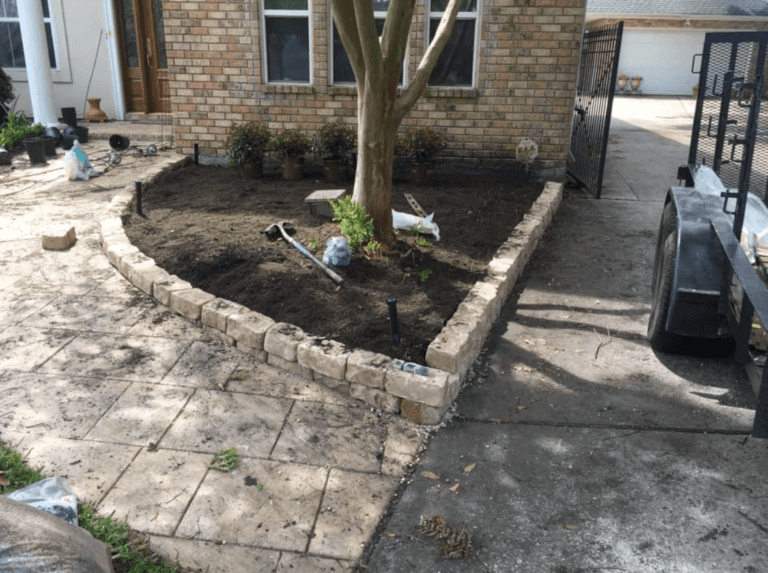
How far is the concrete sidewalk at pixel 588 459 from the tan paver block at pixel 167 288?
238 centimetres

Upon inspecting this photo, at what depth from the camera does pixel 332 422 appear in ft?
12.9

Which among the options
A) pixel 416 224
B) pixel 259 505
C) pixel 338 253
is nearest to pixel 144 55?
pixel 416 224

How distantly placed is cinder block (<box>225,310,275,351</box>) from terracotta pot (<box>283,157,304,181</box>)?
184 inches

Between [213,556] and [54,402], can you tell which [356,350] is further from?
[54,402]

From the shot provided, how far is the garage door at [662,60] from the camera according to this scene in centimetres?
2956

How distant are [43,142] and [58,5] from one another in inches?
173

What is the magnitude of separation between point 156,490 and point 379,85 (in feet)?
11.9

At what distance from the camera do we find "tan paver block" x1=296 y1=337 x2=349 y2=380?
164 inches

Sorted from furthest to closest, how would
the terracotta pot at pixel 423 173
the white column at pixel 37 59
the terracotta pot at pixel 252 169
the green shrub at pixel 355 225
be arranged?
the white column at pixel 37 59, the terracotta pot at pixel 252 169, the terracotta pot at pixel 423 173, the green shrub at pixel 355 225

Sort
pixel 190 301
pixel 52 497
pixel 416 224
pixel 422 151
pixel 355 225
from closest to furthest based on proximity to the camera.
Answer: pixel 52 497 → pixel 190 301 → pixel 355 225 → pixel 416 224 → pixel 422 151

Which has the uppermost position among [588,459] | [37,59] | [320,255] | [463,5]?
[463,5]

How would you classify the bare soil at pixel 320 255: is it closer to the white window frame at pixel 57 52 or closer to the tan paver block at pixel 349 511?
the tan paver block at pixel 349 511

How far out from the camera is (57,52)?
1351 cm

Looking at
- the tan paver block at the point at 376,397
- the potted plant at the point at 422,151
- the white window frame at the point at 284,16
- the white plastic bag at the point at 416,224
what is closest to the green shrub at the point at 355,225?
the white plastic bag at the point at 416,224
